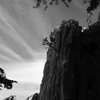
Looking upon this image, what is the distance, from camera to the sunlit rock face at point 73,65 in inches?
1810

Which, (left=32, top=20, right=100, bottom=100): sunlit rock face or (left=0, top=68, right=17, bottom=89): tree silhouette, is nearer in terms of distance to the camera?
(left=0, top=68, right=17, bottom=89): tree silhouette

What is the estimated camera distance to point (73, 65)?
48.6 m

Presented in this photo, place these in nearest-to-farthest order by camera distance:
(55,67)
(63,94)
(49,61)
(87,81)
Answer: (63,94), (87,81), (55,67), (49,61)

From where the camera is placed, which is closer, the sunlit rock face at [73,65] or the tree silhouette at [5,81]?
the tree silhouette at [5,81]

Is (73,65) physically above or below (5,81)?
above

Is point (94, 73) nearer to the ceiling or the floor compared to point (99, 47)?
nearer to the floor

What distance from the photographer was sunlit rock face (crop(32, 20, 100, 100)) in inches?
1810

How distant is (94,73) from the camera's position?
4862 cm

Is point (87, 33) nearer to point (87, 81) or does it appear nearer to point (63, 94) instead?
point (87, 81)

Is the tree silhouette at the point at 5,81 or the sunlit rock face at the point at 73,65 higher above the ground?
the sunlit rock face at the point at 73,65

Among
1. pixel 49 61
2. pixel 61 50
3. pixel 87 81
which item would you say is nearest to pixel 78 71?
pixel 87 81

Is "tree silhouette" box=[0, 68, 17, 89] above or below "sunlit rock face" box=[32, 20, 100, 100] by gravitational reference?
below

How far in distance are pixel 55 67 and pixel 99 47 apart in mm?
11078

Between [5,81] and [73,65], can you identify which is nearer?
[5,81]
